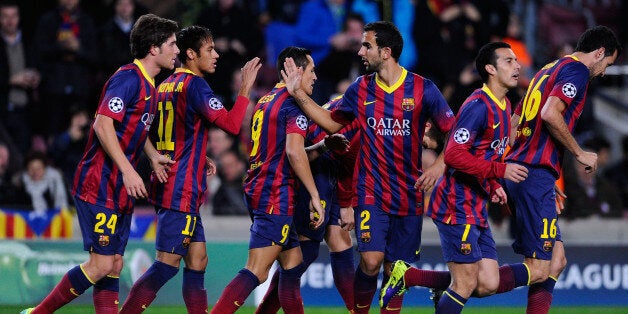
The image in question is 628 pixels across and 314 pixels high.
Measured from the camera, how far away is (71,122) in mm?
13180

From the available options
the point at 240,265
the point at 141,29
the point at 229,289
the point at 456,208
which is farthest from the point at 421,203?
the point at 240,265

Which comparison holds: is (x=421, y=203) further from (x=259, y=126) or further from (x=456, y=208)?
(x=259, y=126)

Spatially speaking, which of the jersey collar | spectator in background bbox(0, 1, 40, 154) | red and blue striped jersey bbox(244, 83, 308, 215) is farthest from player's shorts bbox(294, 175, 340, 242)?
spectator in background bbox(0, 1, 40, 154)

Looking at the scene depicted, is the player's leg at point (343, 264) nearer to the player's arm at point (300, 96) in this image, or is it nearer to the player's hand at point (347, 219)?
the player's hand at point (347, 219)

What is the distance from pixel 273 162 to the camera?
8383 mm

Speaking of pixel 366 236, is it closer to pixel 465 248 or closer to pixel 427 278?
pixel 427 278

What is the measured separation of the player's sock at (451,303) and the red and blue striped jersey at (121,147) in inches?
93.1

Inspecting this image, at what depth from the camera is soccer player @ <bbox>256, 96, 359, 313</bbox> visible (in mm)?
8938

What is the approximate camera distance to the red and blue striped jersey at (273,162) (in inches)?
328

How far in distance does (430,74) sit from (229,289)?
690 centimetres

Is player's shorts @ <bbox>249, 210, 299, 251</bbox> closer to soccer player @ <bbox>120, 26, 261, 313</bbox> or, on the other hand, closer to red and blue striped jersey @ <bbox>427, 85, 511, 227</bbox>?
soccer player @ <bbox>120, 26, 261, 313</bbox>

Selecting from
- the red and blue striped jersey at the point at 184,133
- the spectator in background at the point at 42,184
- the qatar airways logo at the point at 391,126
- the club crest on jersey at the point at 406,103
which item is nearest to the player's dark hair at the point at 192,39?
the red and blue striped jersey at the point at 184,133

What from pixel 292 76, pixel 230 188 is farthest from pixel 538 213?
pixel 230 188

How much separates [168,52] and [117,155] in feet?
2.96
